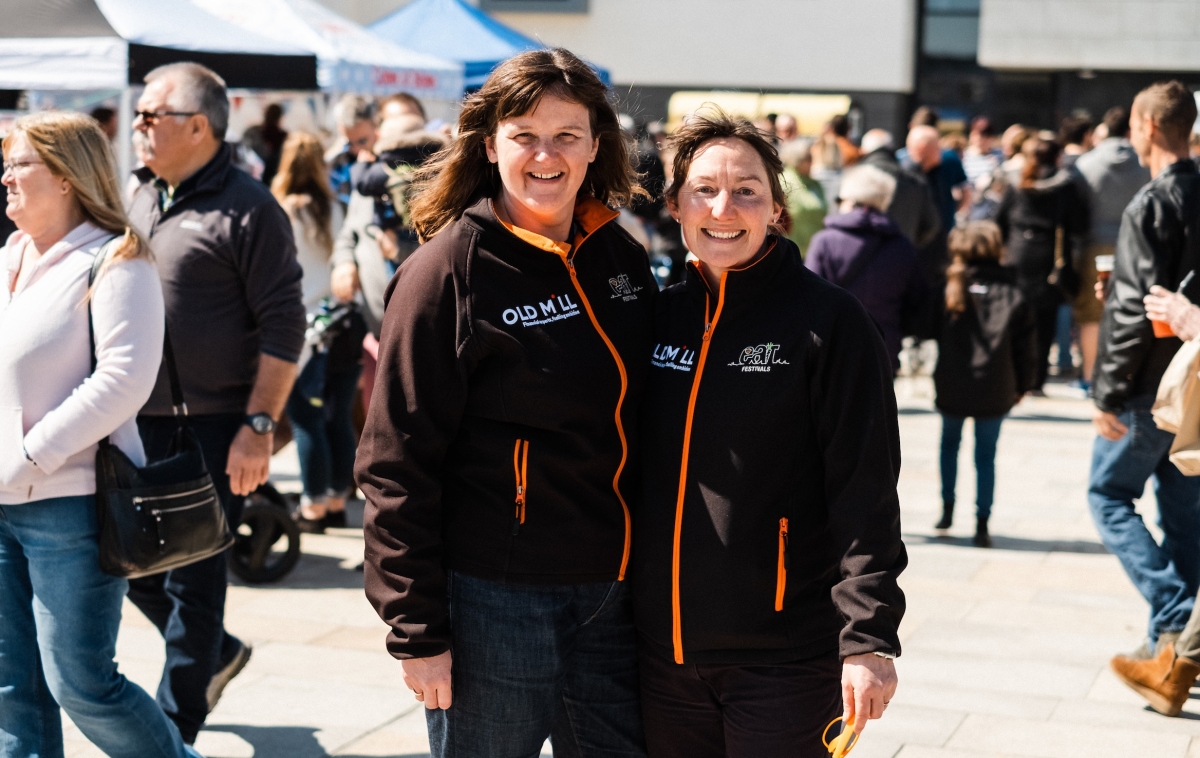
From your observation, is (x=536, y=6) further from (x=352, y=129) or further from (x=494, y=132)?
(x=494, y=132)

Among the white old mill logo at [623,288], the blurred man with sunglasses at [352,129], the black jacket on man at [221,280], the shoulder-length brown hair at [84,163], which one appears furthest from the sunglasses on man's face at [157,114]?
the blurred man with sunglasses at [352,129]

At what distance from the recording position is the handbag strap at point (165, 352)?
3.48 meters

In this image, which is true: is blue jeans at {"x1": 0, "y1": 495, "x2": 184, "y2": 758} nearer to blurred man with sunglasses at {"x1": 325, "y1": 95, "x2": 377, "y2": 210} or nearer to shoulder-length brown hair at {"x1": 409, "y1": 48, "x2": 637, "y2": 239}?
shoulder-length brown hair at {"x1": 409, "y1": 48, "x2": 637, "y2": 239}

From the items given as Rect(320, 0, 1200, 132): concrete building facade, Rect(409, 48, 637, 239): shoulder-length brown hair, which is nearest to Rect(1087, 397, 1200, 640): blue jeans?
Rect(409, 48, 637, 239): shoulder-length brown hair

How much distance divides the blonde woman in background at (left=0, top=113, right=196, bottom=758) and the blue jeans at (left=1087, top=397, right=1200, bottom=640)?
3.37 meters

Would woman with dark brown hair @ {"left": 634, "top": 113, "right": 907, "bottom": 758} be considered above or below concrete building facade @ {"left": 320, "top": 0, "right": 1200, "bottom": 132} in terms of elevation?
below

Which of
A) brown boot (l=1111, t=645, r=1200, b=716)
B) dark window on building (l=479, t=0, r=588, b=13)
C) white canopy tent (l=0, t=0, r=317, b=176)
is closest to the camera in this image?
brown boot (l=1111, t=645, r=1200, b=716)

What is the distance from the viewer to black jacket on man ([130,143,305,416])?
4277 millimetres

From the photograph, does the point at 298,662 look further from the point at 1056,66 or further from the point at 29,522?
the point at 1056,66

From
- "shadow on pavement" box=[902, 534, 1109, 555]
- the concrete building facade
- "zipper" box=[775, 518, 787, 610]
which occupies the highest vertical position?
the concrete building facade

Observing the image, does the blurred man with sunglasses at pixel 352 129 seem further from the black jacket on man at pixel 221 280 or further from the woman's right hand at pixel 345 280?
the black jacket on man at pixel 221 280

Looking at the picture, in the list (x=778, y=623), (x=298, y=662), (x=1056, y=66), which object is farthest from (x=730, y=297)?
(x=1056, y=66)

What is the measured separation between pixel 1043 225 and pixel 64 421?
9570 mm

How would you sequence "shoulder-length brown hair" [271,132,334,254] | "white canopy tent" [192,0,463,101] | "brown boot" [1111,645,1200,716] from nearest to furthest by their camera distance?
1. "brown boot" [1111,645,1200,716]
2. "shoulder-length brown hair" [271,132,334,254]
3. "white canopy tent" [192,0,463,101]
